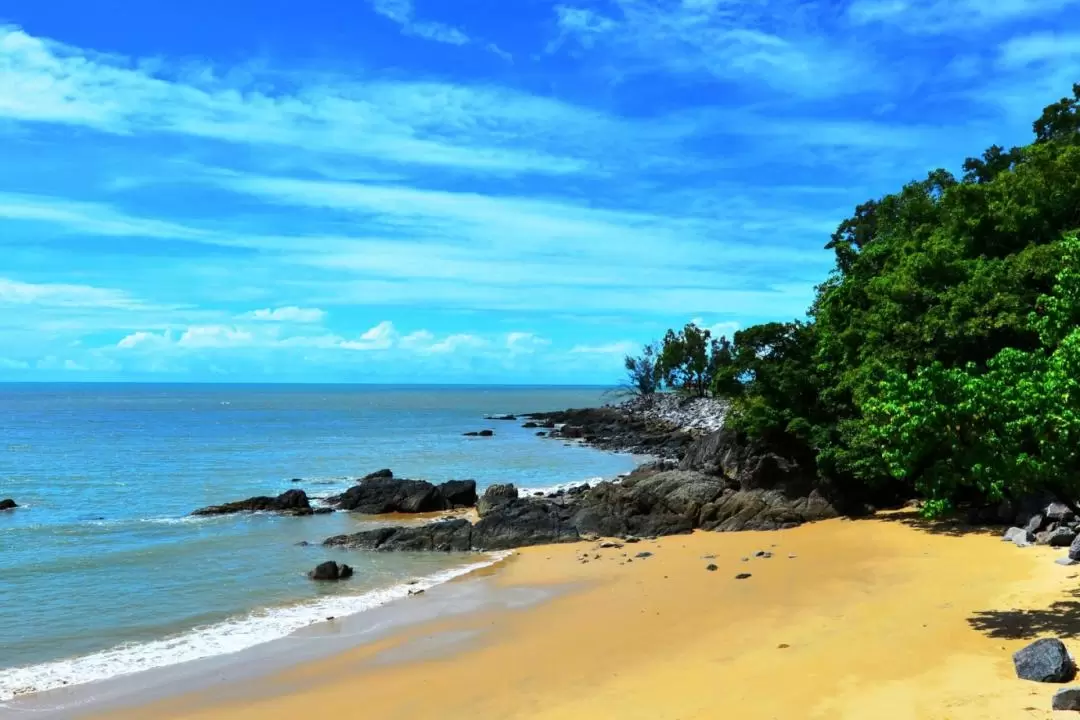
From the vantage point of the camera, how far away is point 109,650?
52.5 ft

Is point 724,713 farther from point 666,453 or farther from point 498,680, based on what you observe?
point 666,453

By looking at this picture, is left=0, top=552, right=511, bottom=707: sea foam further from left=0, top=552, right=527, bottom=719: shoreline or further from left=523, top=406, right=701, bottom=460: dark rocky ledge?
left=523, top=406, right=701, bottom=460: dark rocky ledge

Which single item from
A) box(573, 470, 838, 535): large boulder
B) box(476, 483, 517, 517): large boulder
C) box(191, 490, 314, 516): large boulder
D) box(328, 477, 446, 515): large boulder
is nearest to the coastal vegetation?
box(573, 470, 838, 535): large boulder

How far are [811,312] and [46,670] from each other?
95.7ft

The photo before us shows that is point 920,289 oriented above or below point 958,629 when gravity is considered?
above

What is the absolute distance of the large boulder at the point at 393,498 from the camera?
3512cm

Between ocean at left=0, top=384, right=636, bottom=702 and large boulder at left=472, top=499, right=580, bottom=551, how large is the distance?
1294 mm

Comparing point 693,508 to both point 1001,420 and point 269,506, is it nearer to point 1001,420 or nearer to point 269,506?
point 1001,420

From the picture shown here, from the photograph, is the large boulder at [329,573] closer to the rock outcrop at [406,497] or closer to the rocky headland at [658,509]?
the rocky headland at [658,509]

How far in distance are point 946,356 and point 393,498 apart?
2342 cm

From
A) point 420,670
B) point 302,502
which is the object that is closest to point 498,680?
point 420,670

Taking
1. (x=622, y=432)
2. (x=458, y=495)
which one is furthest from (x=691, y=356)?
(x=458, y=495)

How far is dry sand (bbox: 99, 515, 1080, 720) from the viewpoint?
10.7 m

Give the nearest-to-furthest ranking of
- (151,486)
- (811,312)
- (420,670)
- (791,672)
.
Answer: (791,672) < (420,670) < (811,312) < (151,486)
